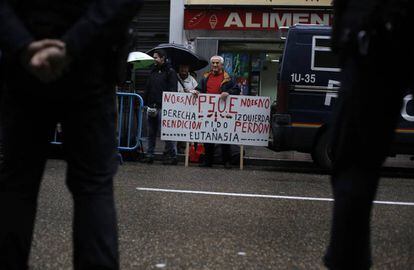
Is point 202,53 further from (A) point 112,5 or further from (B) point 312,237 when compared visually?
(A) point 112,5

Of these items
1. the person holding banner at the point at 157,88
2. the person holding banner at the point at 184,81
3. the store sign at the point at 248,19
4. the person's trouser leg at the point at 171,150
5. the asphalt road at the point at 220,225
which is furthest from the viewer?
the store sign at the point at 248,19

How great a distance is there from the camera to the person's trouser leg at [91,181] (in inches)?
79.5

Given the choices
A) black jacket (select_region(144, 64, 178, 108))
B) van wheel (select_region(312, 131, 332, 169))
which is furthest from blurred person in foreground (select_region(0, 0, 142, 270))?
black jacket (select_region(144, 64, 178, 108))

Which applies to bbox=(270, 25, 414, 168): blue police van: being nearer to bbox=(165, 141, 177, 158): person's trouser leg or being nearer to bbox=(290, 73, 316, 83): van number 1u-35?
bbox=(290, 73, 316, 83): van number 1u-35

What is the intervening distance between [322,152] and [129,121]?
292cm

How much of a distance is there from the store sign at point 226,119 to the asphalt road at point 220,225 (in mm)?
2568

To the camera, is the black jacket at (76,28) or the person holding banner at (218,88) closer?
the black jacket at (76,28)

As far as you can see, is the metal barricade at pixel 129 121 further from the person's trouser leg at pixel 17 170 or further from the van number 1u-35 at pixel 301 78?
the person's trouser leg at pixel 17 170

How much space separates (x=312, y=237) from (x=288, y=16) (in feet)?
38.6

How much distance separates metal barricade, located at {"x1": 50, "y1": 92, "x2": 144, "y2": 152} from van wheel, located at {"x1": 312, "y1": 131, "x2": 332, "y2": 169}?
2.65 meters

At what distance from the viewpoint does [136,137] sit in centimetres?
990

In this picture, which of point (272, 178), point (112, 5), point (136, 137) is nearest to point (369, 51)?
point (112, 5)

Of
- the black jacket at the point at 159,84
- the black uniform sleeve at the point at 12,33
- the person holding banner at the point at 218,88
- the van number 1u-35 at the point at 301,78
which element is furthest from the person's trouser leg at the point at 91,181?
the black jacket at the point at 159,84

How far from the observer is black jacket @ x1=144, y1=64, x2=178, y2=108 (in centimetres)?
1000
